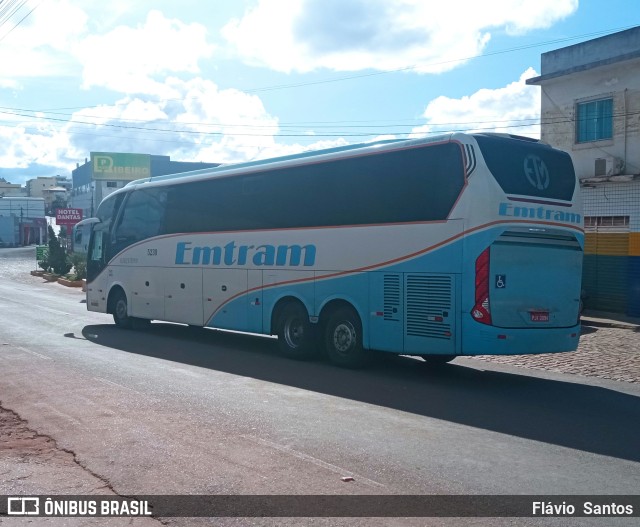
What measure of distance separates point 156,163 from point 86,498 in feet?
281

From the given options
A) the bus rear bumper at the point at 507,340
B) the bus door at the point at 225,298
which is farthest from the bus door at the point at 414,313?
the bus door at the point at 225,298

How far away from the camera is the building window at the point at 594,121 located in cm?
2477

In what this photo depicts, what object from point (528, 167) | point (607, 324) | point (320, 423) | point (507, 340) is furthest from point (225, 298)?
point (607, 324)

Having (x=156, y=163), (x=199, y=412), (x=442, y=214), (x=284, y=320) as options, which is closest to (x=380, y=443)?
(x=199, y=412)

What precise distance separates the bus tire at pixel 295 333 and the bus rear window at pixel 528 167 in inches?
186

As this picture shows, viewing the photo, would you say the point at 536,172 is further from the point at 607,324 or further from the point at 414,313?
the point at 607,324

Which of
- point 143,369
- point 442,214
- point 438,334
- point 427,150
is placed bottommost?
point 143,369

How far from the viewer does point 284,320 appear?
1491 centimetres

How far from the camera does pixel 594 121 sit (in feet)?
83.0

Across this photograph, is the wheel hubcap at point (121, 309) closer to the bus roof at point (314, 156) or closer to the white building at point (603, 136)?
the bus roof at point (314, 156)

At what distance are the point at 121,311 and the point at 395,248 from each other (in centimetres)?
1022

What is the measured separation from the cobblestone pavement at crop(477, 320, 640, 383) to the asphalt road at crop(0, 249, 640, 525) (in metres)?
0.68

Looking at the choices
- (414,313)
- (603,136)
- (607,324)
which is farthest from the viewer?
(603,136)

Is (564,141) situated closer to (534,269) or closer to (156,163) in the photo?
(534,269)
